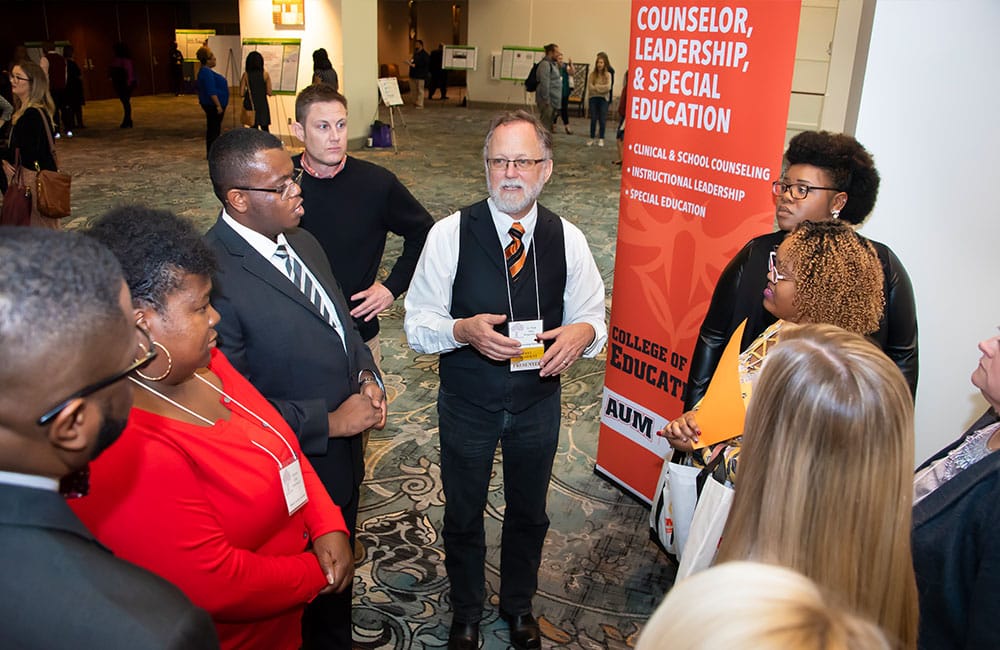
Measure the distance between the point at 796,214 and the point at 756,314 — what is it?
0.40 meters

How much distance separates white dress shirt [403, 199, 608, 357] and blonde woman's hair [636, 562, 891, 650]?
5.58 ft

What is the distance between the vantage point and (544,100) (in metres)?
15.3

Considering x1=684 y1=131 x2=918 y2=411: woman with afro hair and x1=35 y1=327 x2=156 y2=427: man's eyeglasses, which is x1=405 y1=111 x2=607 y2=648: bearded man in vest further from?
x1=35 y1=327 x2=156 y2=427: man's eyeglasses

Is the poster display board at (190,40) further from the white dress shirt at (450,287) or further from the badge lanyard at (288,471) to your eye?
the badge lanyard at (288,471)

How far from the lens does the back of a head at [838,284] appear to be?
6.34 feet

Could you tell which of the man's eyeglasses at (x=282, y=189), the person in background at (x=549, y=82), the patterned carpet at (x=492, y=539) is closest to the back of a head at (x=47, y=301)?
the man's eyeglasses at (x=282, y=189)

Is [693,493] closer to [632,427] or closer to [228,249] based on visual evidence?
[228,249]

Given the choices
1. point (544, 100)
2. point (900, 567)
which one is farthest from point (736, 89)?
point (544, 100)

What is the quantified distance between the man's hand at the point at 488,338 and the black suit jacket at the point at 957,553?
3.95ft

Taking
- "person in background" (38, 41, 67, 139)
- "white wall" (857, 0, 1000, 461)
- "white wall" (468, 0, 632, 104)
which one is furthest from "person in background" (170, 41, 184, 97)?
"white wall" (857, 0, 1000, 461)

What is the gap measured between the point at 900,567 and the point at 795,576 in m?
0.58

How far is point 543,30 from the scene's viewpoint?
20953 mm

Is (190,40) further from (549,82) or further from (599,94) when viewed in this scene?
(599,94)

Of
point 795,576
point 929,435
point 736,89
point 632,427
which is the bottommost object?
point 632,427
